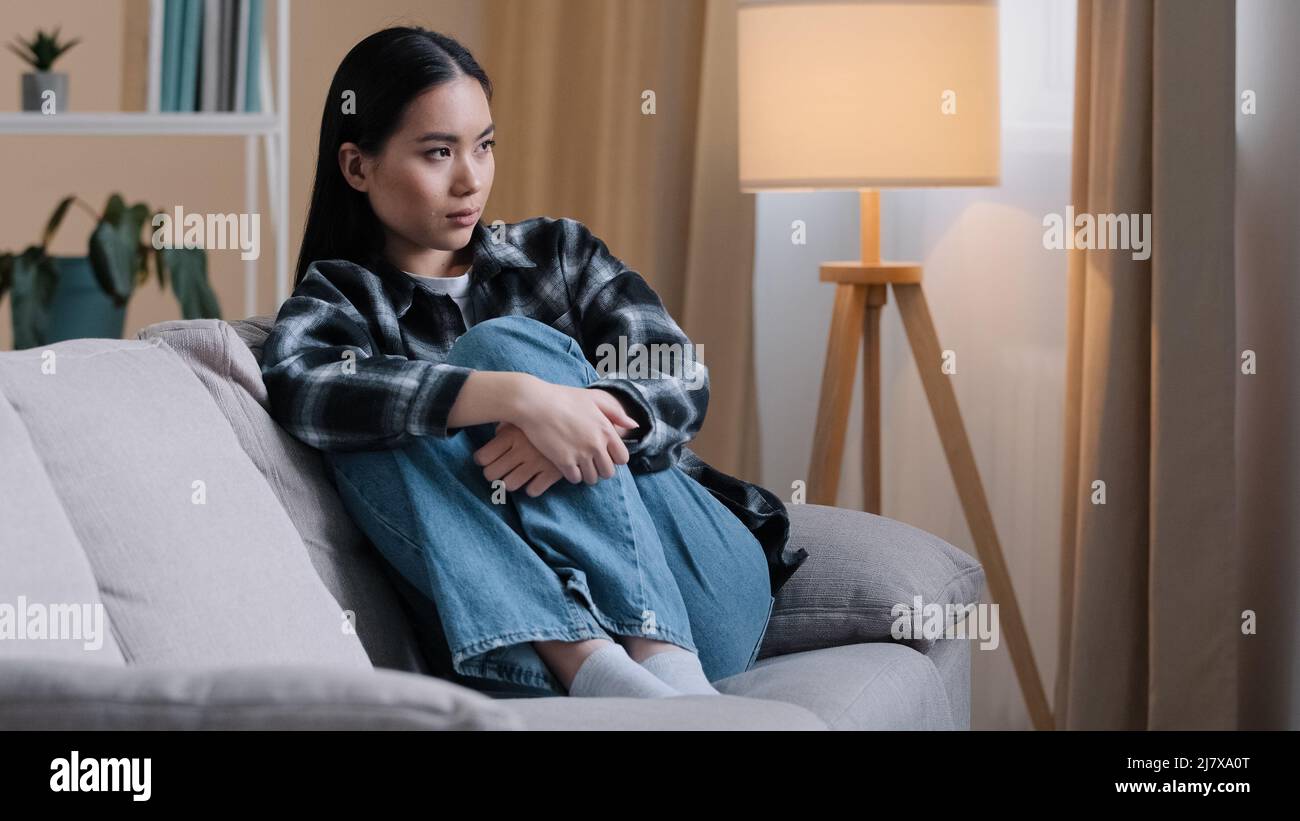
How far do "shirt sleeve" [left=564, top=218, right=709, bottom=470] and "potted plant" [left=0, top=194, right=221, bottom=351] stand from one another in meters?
1.02

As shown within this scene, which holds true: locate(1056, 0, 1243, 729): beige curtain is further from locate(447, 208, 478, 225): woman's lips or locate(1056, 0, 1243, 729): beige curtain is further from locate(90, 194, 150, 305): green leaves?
locate(90, 194, 150, 305): green leaves

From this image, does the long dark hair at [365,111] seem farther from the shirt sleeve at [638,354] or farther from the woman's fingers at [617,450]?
the woman's fingers at [617,450]

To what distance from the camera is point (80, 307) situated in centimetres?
234

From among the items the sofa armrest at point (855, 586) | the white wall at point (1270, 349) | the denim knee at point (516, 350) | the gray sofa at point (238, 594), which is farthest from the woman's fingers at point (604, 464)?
the white wall at point (1270, 349)

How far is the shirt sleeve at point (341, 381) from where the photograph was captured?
129cm

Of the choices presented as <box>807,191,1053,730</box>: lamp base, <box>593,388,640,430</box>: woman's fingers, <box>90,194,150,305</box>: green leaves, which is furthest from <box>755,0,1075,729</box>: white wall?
<box>593,388,640,430</box>: woman's fingers

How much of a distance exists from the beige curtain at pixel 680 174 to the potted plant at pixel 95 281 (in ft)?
2.63

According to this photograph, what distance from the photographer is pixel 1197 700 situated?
2.11m

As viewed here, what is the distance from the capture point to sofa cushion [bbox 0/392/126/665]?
93 cm

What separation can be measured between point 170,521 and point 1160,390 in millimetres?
1528

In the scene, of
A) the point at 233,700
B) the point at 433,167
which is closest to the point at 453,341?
the point at 433,167

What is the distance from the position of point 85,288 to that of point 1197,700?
6.27 feet
